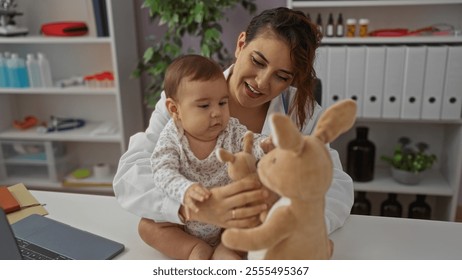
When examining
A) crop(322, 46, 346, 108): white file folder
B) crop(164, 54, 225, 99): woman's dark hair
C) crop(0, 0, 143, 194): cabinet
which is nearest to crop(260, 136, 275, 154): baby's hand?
crop(164, 54, 225, 99): woman's dark hair

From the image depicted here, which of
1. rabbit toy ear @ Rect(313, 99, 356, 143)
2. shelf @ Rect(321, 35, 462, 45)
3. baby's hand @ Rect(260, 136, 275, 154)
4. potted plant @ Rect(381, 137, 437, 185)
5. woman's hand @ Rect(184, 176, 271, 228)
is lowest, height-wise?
potted plant @ Rect(381, 137, 437, 185)

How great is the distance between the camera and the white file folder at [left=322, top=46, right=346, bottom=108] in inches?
78.0

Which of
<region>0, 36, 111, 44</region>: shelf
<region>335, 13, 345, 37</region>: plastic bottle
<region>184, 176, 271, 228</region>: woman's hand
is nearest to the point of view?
<region>184, 176, 271, 228</region>: woman's hand

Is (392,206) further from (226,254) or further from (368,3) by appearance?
(226,254)

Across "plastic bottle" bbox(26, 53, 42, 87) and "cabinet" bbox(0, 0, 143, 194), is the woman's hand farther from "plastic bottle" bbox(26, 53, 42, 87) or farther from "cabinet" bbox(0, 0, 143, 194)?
"plastic bottle" bbox(26, 53, 42, 87)

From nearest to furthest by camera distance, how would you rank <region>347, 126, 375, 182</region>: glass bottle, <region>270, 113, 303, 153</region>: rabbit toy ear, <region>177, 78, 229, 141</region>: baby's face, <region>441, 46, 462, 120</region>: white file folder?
<region>270, 113, 303, 153</region>: rabbit toy ear < <region>177, 78, 229, 141</region>: baby's face < <region>441, 46, 462, 120</region>: white file folder < <region>347, 126, 375, 182</region>: glass bottle

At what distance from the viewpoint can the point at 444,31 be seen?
6.73ft

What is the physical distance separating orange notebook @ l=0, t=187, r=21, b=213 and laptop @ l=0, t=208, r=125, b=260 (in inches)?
3.7

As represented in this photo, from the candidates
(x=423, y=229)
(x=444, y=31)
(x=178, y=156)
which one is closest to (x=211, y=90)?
(x=178, y=156)

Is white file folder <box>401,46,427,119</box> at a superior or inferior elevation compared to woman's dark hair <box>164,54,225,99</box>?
inferior

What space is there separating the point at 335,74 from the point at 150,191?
4.51ft

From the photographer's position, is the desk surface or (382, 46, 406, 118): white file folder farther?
(382, 46, 406, 118): white file folder

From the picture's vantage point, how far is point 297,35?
3.06ft
